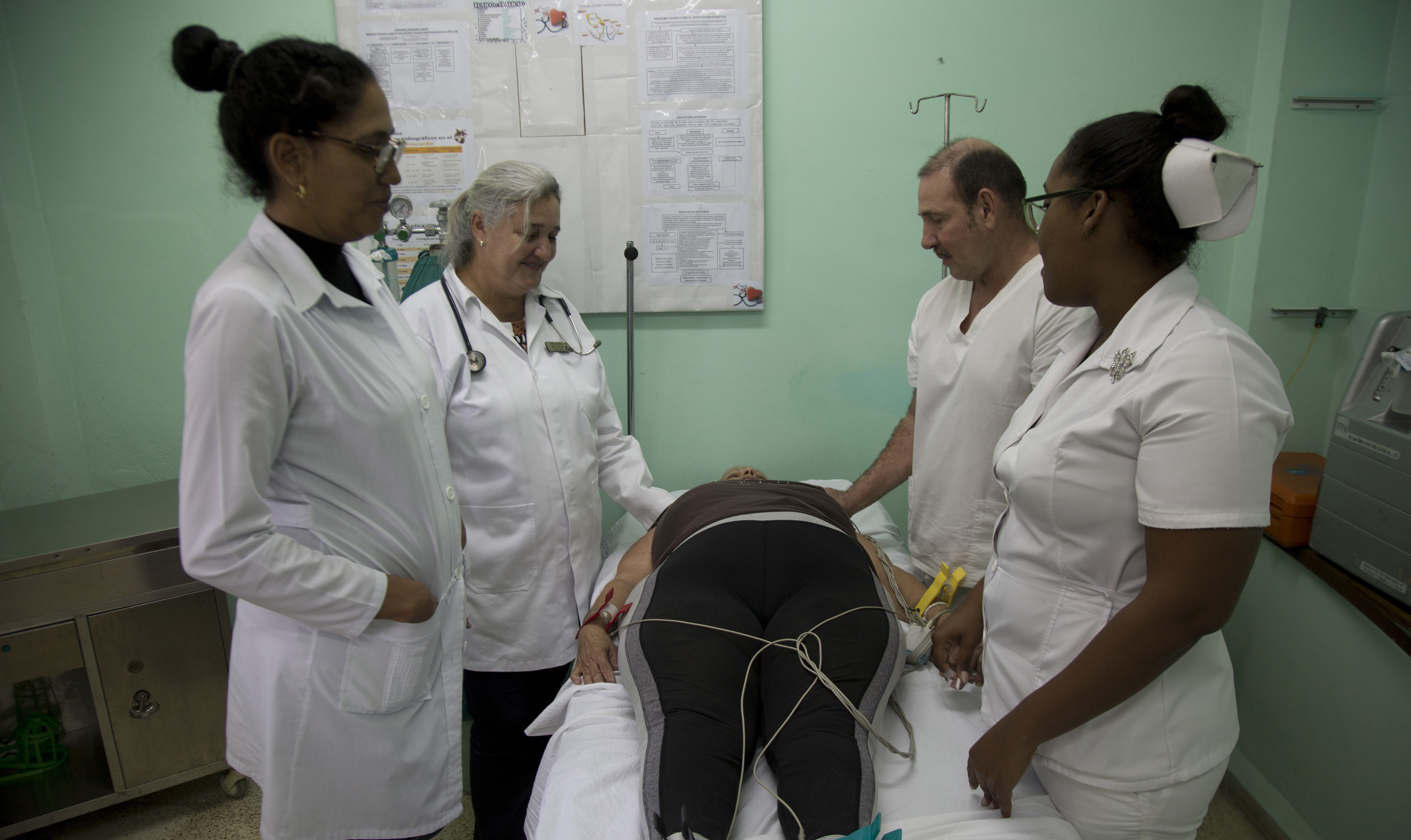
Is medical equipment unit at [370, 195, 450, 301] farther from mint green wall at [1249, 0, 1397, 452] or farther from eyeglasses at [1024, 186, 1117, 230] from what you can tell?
mint green wall at [1249, 0, 1397, 452]

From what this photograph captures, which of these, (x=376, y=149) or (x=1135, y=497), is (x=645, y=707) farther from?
(x=376, y=149)

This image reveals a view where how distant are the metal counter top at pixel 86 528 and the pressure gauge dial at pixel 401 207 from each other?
0.99 meters

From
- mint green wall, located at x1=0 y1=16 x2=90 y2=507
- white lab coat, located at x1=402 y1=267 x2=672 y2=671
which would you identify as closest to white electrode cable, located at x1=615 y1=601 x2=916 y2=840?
white lab coat, located at x1=402 y1=267 x2=672 y2=671

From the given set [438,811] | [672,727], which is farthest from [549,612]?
[672,727]

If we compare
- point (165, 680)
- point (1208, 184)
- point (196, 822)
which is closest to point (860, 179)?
point (1208, 184)

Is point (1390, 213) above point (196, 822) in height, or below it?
above

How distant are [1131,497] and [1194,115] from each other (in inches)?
18.3

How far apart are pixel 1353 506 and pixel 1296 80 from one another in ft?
3.64

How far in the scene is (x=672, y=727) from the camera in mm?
1140

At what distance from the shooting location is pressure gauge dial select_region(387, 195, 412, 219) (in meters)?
2.13

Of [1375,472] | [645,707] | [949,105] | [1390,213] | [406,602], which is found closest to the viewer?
[406,602]

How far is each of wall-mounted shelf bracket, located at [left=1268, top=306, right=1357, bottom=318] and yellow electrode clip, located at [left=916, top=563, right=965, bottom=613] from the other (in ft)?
3.88

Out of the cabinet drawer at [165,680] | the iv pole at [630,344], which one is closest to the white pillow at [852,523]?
the iv pole at [630,344]

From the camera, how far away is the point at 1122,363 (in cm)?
91
